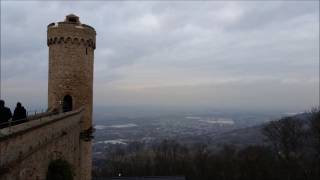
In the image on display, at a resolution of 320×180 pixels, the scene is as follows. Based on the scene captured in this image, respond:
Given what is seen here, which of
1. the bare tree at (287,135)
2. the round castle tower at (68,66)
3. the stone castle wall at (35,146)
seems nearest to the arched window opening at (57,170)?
the stone castle wall at (35,146)

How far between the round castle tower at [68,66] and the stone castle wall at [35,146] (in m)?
3.27

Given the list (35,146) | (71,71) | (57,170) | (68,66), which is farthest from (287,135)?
(35,146)

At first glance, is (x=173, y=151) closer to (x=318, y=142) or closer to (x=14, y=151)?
(x=318, y=142)

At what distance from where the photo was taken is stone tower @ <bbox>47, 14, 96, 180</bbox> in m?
22.5

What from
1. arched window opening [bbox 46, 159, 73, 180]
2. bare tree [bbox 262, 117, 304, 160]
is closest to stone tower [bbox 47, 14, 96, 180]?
arched window opening [bbox 46, 159, 73, 180]

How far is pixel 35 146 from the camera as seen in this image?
41.9ft

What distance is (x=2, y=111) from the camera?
1490 cm

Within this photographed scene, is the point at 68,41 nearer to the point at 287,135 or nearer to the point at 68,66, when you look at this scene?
the point at 68,66

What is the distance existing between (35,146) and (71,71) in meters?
10.1

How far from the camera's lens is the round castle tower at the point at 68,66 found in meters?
22.5

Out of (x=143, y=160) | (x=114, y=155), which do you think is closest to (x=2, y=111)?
(x=143, y=160)

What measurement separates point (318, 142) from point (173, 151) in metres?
29.9

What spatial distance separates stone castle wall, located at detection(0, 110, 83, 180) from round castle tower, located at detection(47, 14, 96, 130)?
327cm

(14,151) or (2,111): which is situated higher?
(2,111)
